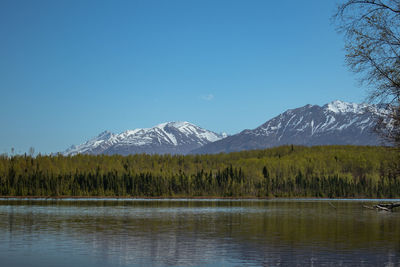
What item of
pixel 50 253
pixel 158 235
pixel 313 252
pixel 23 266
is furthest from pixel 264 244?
pixel 23 266

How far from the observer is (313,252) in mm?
39031

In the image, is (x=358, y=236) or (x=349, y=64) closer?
(x=349, y=64)

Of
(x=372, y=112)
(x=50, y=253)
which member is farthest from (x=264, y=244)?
(x=372, y=112)

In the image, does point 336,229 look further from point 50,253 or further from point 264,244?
point 50,253

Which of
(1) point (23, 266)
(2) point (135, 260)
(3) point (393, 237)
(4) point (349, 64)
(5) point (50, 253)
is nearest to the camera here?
(4) point (349, 64)

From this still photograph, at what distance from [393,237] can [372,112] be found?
115ft

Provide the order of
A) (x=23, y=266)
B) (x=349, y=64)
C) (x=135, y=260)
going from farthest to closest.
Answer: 1. (x=135, y=260)
2. (x=23, y=266)
3. (x=349, y=64)

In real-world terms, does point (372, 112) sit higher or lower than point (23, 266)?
higher

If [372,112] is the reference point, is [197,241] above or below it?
below

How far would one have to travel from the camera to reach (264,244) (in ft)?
146

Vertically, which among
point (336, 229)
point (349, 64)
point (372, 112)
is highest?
point (349, 64)

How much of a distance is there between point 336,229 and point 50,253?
36662 mm

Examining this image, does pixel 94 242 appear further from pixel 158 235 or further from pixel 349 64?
pixel 349 64

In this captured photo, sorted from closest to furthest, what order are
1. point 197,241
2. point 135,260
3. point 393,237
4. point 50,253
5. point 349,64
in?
1. point 349,64
2. point 135,260
3. point 50,253
4. point 197,241
5. point 393,237
